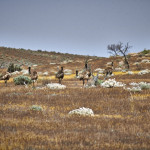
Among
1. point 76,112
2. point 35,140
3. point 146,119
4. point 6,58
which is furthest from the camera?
point 6,58

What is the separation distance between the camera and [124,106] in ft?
30.4

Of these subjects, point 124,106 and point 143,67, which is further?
point 143,67

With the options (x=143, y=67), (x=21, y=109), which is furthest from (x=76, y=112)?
(x=143, y=67)

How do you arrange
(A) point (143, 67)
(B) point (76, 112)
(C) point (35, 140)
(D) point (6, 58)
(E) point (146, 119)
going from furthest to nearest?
(D) point (6, 58) < (A) point (143, 67) < (B) point (76, 112) < (E) point (146, 119) < (C) point (35, 140)

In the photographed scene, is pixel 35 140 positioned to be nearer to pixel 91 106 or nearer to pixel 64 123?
pixel 64 123

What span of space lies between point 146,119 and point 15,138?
168 inches

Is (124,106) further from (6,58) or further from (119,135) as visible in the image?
(6,58)

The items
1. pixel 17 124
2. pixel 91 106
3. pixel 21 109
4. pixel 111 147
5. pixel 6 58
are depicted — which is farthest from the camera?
pixel 6 58

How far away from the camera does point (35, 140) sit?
194 inches

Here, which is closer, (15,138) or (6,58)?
(15,138)

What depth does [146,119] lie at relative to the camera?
281 inches

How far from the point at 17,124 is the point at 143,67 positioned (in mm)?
34410

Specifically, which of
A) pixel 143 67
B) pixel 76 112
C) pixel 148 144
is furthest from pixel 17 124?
pixel 143 67

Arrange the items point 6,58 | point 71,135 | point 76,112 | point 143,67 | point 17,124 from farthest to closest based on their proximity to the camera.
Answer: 1. point 6,58
2. point 143,67
3. point 76,112
4. point 17,124
5. point 71,135
